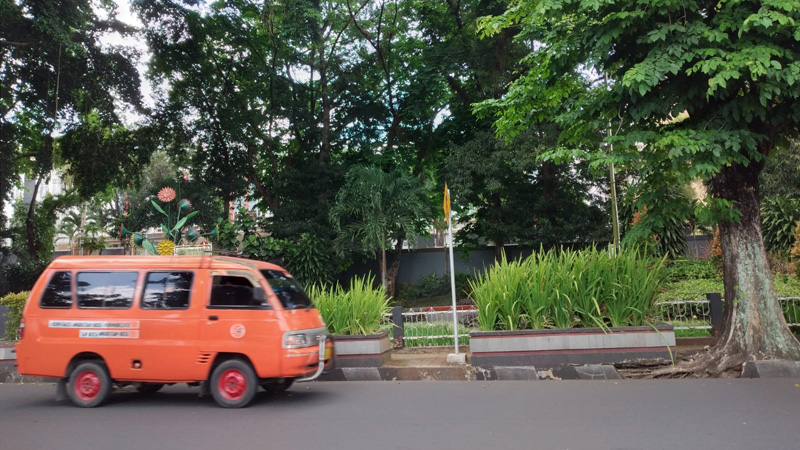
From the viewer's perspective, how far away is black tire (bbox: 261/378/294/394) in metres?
8.12

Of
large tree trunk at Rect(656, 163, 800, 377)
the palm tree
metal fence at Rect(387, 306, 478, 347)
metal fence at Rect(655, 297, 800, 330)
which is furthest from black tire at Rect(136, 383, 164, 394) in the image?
the palm tree

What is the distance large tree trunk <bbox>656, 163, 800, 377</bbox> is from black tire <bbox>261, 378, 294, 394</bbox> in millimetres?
5814

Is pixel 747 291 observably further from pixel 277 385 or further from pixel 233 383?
pixel 233 383

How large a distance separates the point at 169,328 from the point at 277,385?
177 centimetres

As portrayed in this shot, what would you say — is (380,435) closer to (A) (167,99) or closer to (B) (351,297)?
(B) (351,297)

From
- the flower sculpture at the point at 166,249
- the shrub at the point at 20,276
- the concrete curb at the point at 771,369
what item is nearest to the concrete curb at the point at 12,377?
the flower sculpture at the point at 166,249

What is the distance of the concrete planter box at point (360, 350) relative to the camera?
985cm

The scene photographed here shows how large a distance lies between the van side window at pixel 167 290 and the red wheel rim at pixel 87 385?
1249 millimetres

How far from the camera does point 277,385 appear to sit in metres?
8.29

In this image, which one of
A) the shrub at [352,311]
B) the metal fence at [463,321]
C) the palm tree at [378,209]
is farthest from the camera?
the palm tree at [378,209]

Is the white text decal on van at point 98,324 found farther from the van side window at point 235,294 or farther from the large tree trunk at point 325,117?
the large tree trunk at point 325,117

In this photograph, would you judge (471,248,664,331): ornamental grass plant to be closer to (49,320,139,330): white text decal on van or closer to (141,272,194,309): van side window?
(141,272,194,309): van side window

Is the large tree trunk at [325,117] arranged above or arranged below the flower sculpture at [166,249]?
above

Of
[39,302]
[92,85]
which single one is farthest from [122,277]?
[92,85]
